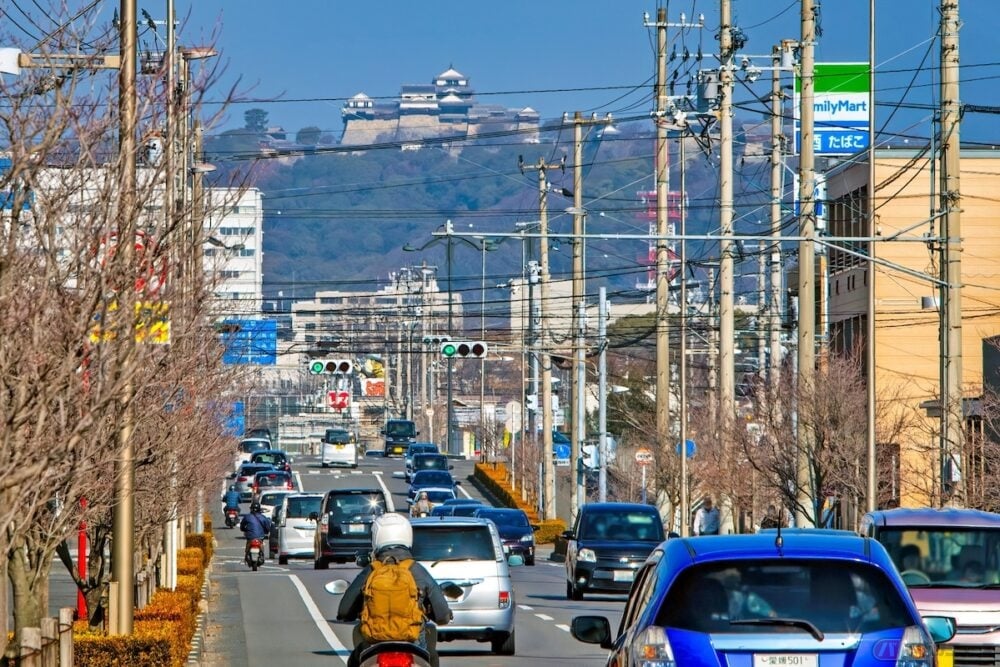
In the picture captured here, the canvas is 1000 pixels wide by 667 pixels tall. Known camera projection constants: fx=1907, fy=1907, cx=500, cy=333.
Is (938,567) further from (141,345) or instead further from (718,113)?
(718,113)

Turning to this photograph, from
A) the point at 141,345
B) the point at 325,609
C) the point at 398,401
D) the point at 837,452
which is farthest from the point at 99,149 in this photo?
the point at 398,401

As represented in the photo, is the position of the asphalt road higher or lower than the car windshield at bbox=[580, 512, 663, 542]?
lower

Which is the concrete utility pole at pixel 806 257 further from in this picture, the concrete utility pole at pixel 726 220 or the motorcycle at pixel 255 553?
the motorcycle at pixel 255 553

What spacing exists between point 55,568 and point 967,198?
30.7 metres

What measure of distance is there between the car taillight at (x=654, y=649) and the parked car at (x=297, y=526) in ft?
130

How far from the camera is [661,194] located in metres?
52.2

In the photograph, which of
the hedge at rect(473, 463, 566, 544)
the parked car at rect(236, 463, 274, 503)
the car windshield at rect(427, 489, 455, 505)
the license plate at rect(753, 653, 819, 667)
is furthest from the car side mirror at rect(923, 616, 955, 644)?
the parked car at rect(236, 463, 274, 503)

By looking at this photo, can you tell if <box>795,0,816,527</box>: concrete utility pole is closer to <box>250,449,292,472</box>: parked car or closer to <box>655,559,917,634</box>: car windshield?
<box>655,559,917,634</box>: car windshield

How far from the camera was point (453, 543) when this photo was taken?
2400 cm

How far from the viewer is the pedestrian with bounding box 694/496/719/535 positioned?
174ft

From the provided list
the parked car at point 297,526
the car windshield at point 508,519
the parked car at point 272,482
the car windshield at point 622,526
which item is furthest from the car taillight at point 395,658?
the parked car at point 272,482

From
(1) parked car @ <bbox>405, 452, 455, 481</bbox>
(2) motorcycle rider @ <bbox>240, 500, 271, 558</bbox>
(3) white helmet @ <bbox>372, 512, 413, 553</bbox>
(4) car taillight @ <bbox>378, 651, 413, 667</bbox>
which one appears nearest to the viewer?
(4) car taillight @ <bbox>378, 651, 413, 667</bbox>

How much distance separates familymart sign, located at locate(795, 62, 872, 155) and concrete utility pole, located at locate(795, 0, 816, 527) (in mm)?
26956

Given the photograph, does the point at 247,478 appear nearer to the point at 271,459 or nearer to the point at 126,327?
the point at 271,459
